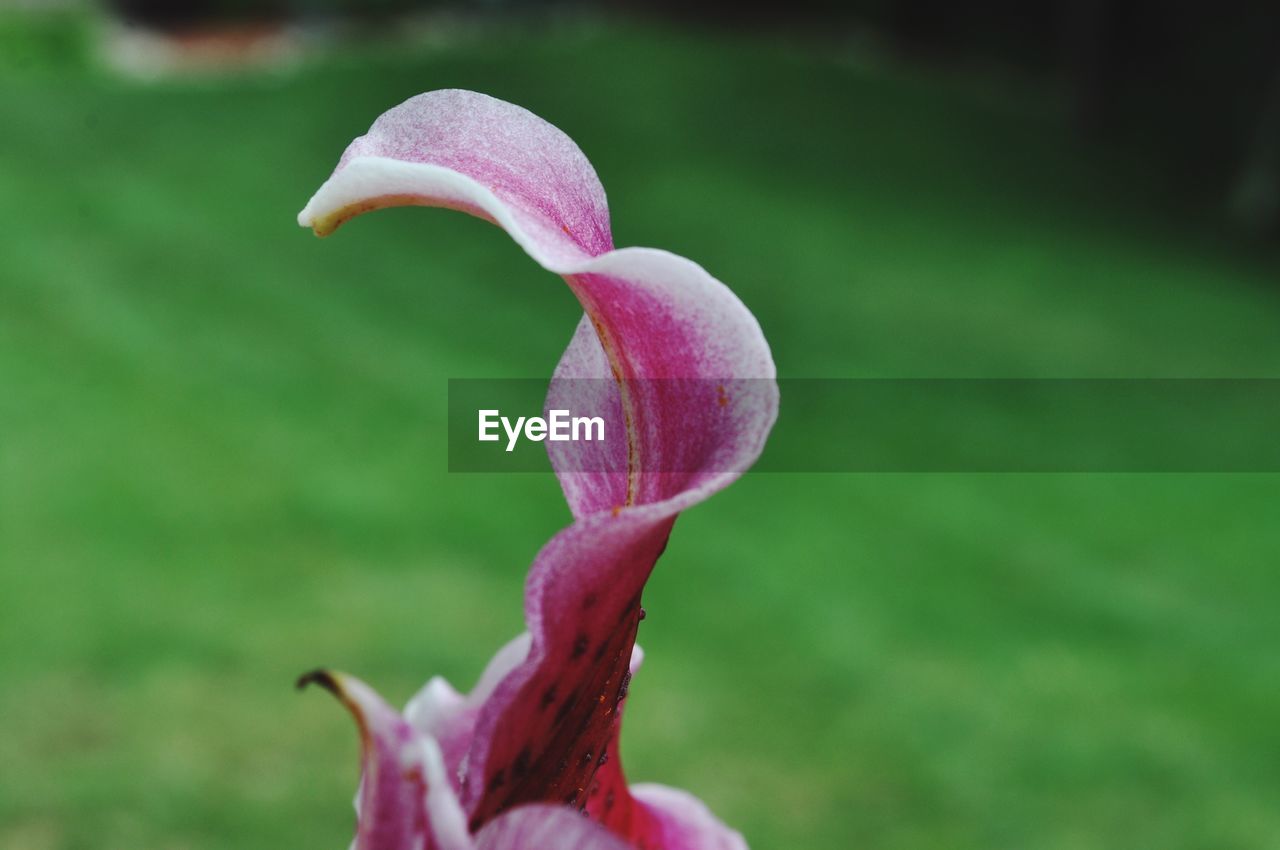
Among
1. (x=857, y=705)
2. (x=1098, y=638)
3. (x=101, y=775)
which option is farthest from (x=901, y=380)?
(x=101, y=775)

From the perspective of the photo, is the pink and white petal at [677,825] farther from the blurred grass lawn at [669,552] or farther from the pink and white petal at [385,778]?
the blurred grass lawn at [669,552]

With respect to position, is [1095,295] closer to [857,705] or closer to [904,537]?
[904,537]

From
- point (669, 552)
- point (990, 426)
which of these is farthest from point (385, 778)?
point (990, 426)

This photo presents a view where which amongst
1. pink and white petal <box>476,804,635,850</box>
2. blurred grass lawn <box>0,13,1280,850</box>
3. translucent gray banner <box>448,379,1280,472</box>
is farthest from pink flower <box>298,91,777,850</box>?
translucent gray banner <box>448,379,1280,472</box>

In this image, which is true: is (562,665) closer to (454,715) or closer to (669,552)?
(454,715)

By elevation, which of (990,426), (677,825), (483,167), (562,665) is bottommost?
(990,426)

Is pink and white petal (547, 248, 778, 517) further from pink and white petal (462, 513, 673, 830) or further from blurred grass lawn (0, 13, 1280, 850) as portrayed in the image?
blurred grass lawn (0, 13, 1280, 850)
